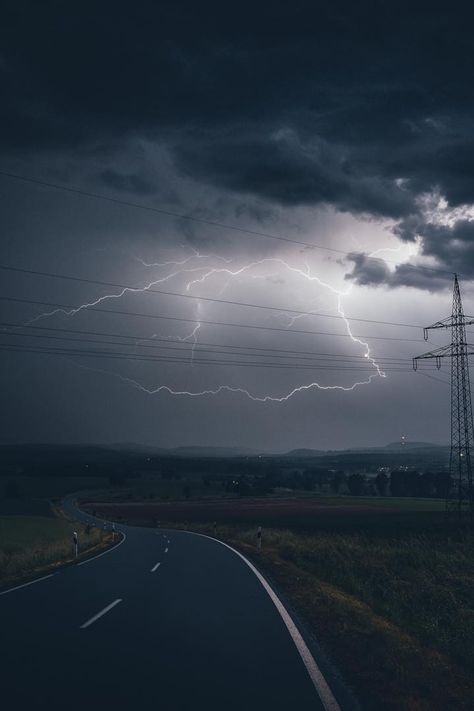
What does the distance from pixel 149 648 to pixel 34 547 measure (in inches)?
739

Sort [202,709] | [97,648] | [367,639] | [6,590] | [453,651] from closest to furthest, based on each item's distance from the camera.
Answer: [202,709] < [97,648] < [367,639] < [453,651] < [6,590]

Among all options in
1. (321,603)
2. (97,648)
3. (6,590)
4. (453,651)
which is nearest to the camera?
(97,648)

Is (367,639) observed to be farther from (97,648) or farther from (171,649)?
(97,648)

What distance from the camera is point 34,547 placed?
24812mm

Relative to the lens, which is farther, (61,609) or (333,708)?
(61,609)

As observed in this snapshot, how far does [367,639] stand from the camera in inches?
343

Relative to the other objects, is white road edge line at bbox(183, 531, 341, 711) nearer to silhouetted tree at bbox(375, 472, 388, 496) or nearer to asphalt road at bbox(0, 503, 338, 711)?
asphalt road at bbox(0, 503, 338, 711)

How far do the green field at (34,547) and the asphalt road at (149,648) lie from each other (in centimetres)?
394

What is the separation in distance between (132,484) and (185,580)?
14544 cm

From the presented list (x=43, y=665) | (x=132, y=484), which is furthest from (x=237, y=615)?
(x=132, y=484)

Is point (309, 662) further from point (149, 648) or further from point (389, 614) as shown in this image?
point (389, 614)

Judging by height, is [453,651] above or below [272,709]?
below

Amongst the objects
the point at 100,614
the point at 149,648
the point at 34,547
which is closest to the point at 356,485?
the point at 34,547

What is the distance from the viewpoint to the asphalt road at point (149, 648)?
19.9ft
